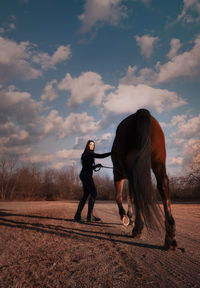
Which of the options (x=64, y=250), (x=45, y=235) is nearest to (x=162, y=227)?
(x=64, y=250)

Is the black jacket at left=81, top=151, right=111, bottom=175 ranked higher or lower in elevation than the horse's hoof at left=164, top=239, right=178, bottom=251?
higher

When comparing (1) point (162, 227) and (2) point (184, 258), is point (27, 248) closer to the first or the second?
(1) point (162, 227)

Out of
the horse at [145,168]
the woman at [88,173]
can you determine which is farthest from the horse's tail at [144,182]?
the woman at [88,173]

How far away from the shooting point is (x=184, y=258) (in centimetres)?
228

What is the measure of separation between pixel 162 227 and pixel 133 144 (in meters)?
1.41

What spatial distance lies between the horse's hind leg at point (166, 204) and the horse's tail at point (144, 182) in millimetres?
416

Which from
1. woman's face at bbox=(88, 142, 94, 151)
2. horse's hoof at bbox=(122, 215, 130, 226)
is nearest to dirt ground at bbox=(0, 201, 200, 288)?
horse's hoof at bbox=(122, 215, 130, 226)

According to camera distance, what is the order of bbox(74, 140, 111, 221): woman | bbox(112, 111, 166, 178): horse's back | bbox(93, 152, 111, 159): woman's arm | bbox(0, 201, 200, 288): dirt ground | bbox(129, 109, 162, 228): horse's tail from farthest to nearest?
bbox(74, 140, 111, 221): woman
bbox(93, 152, 111, 159): woman's arm
bbox(112, 111, 166, 178): horse's back
bbox(129, 109, 162, 228): horse's tail
bbox(0, 201, 200, 288): dirt ground

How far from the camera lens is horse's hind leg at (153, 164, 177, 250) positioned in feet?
8.75

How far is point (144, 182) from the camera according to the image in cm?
263

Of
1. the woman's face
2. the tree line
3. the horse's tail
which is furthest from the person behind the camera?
the tree line

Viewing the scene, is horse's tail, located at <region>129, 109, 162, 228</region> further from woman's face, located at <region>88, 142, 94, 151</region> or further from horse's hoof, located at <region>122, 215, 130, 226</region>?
woman's face, located at <region>88, 142, 94, 151</region>

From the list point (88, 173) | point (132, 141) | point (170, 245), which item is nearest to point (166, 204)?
point (170, 245)

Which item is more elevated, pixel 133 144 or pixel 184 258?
pixel 133 144
